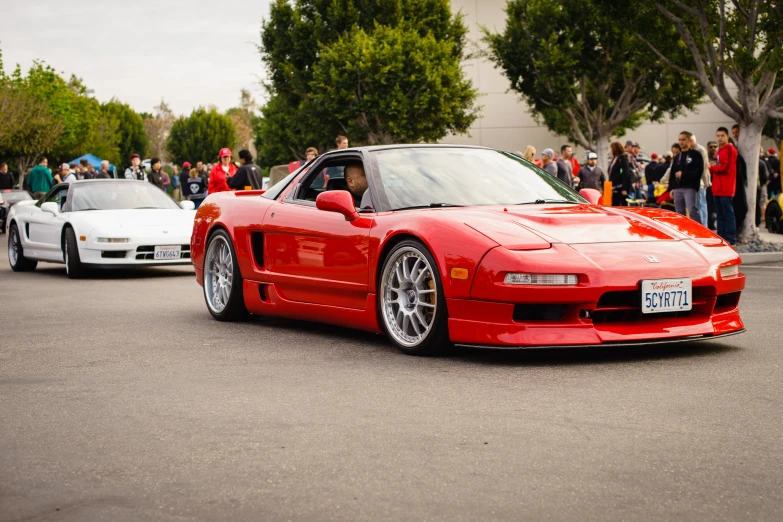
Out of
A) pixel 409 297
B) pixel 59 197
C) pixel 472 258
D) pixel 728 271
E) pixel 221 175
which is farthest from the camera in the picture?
pixel 221 175

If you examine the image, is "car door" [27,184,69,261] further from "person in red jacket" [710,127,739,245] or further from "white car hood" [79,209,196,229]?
"person in red jacket" [710,127,739,245]

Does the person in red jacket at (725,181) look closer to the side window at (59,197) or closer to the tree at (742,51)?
the tree at (742,51)

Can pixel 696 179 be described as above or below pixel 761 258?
above

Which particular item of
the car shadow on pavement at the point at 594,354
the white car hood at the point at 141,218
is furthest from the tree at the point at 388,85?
the car shadow on pavement at the point at 594,354

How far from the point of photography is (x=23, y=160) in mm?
64438

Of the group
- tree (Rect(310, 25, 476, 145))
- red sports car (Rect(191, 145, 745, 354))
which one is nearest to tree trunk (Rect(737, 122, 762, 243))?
red sports car (Rect(191, 145, 745, 354))

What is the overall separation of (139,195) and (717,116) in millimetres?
47934

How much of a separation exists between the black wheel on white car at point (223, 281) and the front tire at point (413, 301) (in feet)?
6.38

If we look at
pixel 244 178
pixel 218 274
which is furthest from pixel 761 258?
pixel 218 274

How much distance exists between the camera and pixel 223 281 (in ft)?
28.2

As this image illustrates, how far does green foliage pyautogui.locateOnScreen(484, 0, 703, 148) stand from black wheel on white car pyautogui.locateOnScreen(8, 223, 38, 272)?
1019 inches

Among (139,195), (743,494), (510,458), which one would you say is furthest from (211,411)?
(139,195)

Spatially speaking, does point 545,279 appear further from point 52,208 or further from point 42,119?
point 42,119

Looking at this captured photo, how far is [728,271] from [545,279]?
1.26 m
